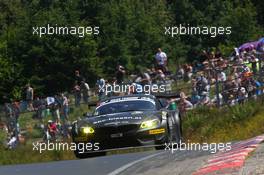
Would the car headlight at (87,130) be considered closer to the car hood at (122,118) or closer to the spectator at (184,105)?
the car hood at (122,118)

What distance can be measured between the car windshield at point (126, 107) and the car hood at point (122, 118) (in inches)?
18.4

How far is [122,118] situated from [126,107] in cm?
98

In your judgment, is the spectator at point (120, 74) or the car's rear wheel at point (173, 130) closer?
the car's rear wheel at point (173, 130)

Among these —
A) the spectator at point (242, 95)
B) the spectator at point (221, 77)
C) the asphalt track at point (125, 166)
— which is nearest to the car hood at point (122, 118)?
the asphalt track at point (125, 166)

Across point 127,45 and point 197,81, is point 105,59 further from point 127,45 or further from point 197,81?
point 197,81

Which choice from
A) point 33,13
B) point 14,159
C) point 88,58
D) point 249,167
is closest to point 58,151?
point 14,159

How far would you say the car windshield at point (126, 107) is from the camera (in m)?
16.0

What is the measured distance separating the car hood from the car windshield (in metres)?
0.47

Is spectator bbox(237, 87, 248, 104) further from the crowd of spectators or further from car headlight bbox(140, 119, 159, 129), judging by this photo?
car headlight bbox(140, 119, 159, 129)

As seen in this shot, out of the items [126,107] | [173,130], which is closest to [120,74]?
[126,107]

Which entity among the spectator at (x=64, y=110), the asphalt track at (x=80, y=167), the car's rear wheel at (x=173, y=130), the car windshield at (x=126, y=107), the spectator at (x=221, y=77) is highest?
the spectator at (x=221, y=77)

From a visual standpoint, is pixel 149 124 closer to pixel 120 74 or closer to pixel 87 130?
pixel 87 130

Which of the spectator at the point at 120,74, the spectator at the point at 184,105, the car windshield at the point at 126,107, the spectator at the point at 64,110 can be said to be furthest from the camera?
the spectator at the point at 120,74

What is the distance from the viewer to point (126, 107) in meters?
16.1
